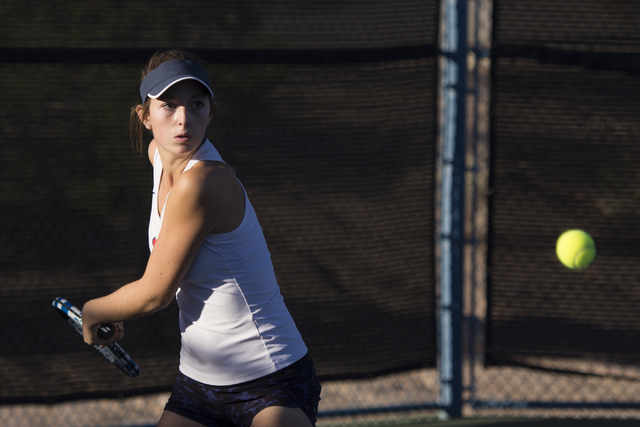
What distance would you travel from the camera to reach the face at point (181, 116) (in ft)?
4.70

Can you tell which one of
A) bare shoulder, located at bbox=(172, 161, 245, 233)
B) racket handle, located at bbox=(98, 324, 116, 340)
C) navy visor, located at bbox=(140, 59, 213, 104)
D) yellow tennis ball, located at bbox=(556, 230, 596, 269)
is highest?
yellow tennis ball, located at bbox=(556, 230, 596, 269)

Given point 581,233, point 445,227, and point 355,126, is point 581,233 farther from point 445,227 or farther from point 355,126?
point 355,126

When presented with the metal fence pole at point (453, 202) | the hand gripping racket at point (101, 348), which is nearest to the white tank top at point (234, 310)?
the hand gripping racket at point (101, 348)

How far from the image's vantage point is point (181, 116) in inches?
56.4

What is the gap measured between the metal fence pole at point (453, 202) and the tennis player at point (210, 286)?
1630mm

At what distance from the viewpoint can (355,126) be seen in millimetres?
3088

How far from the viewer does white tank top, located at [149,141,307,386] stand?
141 cm

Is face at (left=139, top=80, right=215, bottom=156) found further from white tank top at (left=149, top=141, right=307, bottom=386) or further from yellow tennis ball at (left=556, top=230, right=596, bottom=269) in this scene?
yellow tennis ball at (left=556, top=230, right=596, bottom=269)

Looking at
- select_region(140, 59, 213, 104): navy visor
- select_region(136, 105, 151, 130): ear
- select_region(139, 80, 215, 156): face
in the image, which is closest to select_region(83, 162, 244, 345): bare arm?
select_region(139, 80, 215, 156): face

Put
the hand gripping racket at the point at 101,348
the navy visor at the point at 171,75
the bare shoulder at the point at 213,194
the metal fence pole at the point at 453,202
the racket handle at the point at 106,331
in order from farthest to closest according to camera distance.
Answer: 1. the metal fence pole at the point at 453,202
2. the hand gripping racket at the point at 101,348
3. the racket handle at the point at 106,331
4. the navy visor at the point at 171,75
5. the bare shoulder at the point at 213,194

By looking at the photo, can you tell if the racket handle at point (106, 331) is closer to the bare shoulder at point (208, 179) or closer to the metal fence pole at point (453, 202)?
the bare shoulder at point (208, 179)

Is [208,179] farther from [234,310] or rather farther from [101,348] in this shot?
[101,348]

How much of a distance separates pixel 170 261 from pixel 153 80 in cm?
48

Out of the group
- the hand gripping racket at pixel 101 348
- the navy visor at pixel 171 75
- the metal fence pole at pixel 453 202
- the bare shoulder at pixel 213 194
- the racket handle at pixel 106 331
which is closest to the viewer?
the bare shoulder at pixel 213 194
